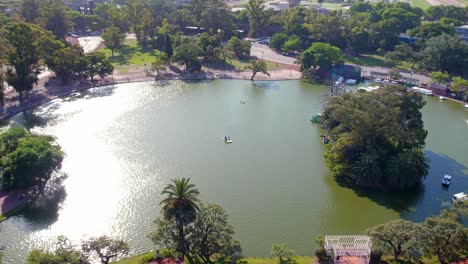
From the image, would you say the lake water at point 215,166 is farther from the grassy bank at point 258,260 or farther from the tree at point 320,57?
the tree at point 320,57

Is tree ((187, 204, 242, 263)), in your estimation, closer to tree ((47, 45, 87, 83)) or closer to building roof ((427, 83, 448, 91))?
tree ((47, 45, 87, 83))

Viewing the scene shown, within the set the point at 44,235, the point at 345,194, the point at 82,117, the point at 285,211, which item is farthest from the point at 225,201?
the point at 82,117

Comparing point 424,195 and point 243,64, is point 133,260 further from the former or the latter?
point 243,64

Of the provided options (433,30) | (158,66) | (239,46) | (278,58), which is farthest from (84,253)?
(433,30)

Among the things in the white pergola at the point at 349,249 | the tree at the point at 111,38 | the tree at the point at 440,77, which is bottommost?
the white pergola at the point at 349,249

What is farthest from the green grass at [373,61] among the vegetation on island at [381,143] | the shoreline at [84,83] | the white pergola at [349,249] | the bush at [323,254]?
the bush at [323,254]

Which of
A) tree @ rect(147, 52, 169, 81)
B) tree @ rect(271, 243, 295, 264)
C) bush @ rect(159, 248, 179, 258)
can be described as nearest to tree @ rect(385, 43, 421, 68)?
tree @ rect(147, 52, 169, 81)
